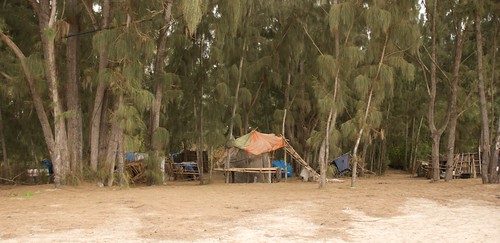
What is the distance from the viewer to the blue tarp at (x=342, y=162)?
2517 cm

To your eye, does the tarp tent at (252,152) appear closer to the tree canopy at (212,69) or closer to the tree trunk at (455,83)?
the tree canopy at (212,69)

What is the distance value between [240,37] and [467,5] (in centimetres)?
800

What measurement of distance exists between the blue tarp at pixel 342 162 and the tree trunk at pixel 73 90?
13.8m

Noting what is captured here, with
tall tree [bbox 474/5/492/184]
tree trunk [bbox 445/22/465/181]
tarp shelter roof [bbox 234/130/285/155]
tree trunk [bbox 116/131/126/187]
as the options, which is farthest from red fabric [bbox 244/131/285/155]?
tall tree [bbox 474/5/492/184]

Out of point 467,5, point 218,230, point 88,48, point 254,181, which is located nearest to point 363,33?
point 467,5

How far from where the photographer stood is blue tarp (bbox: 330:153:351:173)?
82.6 feet

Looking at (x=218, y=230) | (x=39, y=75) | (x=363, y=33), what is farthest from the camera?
(x=363, y=33)

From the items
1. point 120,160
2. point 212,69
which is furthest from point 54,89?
point 212,69

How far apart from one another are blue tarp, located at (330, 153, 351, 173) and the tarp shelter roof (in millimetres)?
6274

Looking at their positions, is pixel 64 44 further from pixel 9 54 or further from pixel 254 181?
pixel 254 181

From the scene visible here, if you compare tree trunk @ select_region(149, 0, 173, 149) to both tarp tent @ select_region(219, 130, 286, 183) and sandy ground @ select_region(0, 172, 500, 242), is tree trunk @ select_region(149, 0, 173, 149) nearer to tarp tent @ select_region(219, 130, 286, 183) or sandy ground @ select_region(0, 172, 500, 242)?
tarp tent @ select_region(219, 130, 286, 183)

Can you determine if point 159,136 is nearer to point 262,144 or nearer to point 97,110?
point 97,110

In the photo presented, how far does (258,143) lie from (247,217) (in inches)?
443

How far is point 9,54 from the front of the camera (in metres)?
14.4
